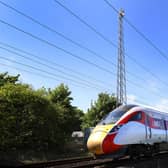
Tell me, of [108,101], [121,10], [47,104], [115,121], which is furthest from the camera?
[108,101]

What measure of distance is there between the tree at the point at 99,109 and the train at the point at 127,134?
59.4 ft

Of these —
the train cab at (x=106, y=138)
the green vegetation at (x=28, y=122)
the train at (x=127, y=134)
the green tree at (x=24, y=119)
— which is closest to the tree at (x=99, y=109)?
the green vegetation at (x=28, y=122)

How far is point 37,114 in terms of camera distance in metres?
20.7

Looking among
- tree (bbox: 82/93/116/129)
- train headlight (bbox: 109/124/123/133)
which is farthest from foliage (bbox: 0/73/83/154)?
tree (bbox: 82/93/116/129)

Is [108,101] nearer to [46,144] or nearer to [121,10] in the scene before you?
[121,10]

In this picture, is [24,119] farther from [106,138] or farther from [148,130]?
[148,130]

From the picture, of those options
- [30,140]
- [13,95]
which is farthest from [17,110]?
[30,140]

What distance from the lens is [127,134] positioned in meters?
14.5

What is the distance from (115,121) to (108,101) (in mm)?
22205

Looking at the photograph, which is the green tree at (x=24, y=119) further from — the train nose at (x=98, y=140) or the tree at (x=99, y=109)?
the tree at (x=99, y=109)

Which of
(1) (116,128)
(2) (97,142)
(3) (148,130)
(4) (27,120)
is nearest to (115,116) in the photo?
(1) (116,128)

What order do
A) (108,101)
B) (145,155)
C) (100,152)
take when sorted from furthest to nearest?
(108,101), (145,155), (100,152)

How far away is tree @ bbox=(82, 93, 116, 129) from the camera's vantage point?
36.2 meters

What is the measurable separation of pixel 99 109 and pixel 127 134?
72.0ft
